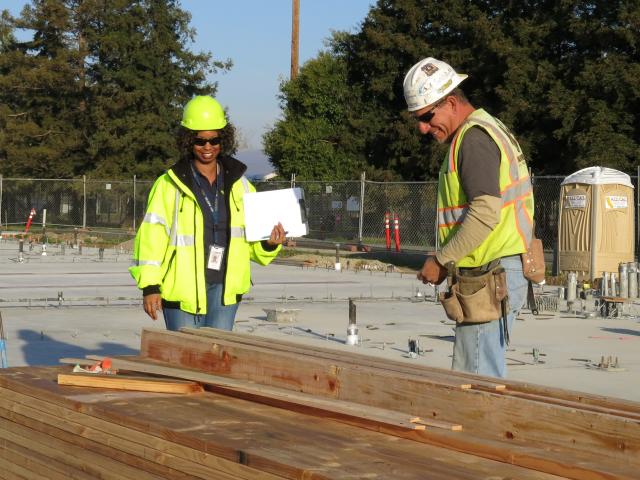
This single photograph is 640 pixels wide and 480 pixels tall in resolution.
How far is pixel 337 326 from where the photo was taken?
1446 centimetres

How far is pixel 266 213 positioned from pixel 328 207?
2902cm

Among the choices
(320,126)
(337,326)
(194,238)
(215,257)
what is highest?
(320,126)

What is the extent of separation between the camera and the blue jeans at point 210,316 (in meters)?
6.79

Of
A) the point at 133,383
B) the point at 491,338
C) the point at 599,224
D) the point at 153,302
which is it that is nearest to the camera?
the point at 133,383

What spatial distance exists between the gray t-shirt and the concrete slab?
188 inches

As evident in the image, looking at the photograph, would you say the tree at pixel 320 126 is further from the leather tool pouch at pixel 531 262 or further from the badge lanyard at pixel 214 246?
the leather tool pouch at pixel 531 262

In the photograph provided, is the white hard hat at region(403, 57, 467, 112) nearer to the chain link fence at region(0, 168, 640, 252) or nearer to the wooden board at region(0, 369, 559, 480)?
the wooden board at region(0, 369, 559, 480)

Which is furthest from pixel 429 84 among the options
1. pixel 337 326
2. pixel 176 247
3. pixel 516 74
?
pixel 516 74

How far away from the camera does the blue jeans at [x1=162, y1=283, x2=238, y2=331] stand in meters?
6.79

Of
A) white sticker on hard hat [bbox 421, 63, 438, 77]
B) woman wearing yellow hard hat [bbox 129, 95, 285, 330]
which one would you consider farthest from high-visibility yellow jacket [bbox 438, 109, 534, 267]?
woman wearing yellow hard hat [bbox 129, 95, 285, 330]

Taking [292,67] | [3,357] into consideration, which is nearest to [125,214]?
[292,67]

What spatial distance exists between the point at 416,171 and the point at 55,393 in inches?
1615

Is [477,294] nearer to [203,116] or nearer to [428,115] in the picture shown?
[428,115]

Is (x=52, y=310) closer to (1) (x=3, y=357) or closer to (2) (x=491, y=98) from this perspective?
(1) (x=3, y=357)
